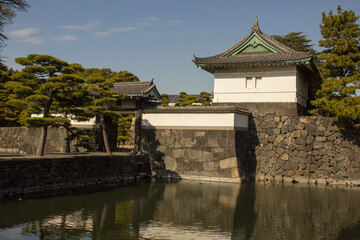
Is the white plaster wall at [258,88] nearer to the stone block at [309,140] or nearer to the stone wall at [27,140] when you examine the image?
the stone block at [309,140]

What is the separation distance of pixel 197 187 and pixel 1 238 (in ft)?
27.3

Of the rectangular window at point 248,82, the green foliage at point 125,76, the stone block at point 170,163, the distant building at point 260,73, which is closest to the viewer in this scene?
the stone block at point 170,163

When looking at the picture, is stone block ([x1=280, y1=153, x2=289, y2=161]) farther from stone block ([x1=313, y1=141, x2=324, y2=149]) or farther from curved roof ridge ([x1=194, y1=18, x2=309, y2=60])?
curved roof ridge ([x1=194, y1=18, x2=309, y2=60])

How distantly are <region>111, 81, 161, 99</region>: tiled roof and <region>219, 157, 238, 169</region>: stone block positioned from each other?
4.50 m

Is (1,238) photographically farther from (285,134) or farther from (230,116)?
(285,134)

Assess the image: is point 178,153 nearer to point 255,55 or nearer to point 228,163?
point 228,163

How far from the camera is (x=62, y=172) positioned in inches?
481

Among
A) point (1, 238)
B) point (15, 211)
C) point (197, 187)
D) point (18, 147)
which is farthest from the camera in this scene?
point (18, 147)

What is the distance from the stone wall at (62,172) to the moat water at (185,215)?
876mm

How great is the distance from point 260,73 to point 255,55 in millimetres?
955

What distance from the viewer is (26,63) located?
40.7 ft

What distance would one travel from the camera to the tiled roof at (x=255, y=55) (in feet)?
54.9

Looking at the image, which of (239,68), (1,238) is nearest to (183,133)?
(239,68)

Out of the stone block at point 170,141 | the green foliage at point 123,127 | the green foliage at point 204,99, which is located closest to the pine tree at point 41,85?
the stone block at point 170,141
